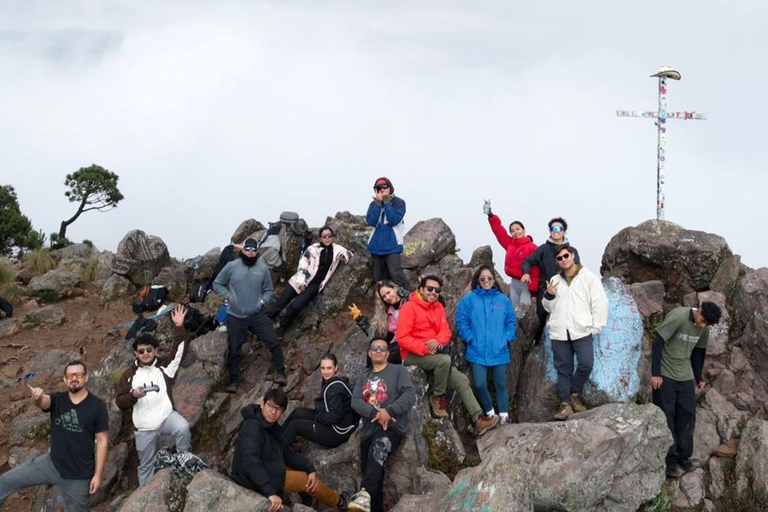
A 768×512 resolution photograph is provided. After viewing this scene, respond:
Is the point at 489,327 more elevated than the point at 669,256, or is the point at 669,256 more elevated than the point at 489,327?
the point at 669,256

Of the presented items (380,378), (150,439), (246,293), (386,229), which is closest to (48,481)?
(150,439)

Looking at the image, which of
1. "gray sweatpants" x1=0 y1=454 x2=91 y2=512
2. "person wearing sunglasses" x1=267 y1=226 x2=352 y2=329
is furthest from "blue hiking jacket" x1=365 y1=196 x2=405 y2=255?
"gray sweatpants" x1=0 y1=454 x2=91 y2=512

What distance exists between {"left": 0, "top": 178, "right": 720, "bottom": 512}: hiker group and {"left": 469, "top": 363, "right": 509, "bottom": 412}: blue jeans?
20 millimetres

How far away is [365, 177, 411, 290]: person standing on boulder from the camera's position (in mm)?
13500

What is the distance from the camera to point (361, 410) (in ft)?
30.2

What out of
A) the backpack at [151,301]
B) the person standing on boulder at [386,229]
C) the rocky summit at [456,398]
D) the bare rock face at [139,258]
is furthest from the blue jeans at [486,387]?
the bare rock face at [139,258]

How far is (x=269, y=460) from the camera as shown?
892 cm

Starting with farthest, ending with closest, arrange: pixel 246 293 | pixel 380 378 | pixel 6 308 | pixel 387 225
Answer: pixel 6 308 < pixel 387 225 < pixel 246 293 < pixel 380 378

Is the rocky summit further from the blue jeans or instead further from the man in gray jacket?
the man in gray jacket

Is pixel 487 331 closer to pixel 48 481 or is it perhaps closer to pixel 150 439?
pixel 150 439

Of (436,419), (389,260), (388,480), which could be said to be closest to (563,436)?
(436,419)

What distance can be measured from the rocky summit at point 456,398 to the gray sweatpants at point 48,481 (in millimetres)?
665

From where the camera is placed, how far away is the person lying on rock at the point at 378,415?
914 cm

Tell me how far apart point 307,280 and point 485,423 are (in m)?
5.32
